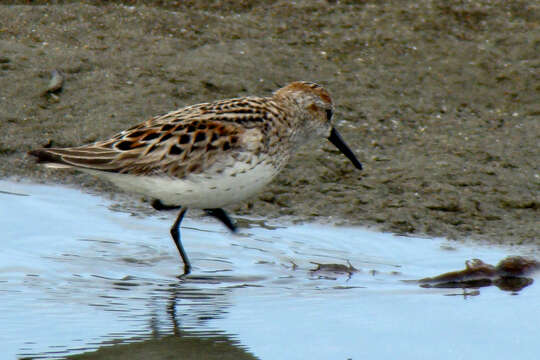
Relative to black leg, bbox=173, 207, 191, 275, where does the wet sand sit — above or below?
above

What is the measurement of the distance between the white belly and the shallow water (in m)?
0.50

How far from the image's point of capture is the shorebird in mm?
6539

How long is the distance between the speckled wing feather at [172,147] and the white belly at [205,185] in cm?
6

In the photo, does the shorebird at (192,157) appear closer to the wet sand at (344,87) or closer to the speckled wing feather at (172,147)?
the speckled wing feather at (172,147)

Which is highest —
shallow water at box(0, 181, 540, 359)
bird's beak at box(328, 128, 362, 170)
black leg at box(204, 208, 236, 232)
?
bird's beak at box(328, 128, 362, 170)

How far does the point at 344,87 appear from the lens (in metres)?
9.91

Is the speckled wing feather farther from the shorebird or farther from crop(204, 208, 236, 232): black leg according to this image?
crop(204, 208, 236, 232): black leg

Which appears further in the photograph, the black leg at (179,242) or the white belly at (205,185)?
the black leg at (179,242)

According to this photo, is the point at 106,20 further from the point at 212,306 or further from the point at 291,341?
the point at 291,341

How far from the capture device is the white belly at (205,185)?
6520mm

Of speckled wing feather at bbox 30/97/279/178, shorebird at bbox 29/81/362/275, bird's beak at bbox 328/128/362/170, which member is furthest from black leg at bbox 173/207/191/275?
bird's beak at bbox 328/128/362/170

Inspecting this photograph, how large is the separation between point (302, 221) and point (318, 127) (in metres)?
0.77

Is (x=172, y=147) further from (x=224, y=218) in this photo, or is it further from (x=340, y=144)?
(x=340, y=144)

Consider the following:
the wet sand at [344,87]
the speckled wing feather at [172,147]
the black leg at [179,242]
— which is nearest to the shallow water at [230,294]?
the black leg at [179,242]
